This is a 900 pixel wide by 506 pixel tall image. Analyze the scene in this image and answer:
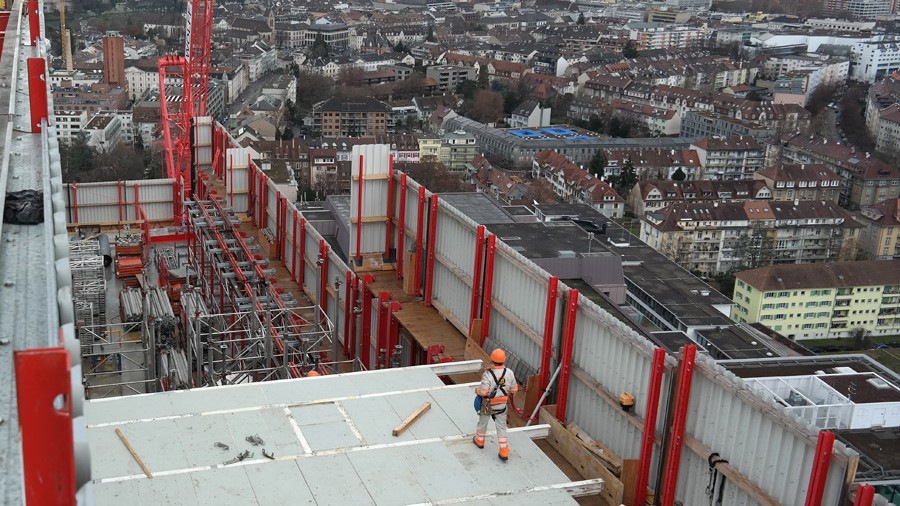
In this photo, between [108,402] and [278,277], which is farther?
[278,277]

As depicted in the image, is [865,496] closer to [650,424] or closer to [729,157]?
[650,424]

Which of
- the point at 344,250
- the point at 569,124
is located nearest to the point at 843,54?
the point at 569,124

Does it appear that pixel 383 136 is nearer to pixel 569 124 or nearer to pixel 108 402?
pixel 569 124

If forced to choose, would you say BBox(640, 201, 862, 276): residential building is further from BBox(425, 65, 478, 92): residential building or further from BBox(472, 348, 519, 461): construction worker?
BBox(472, 348, 519, 461): construction worker

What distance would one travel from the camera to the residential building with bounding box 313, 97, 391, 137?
57.5 m

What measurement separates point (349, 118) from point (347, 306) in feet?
157

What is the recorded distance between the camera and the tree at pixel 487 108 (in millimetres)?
64250

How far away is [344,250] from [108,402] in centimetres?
1425

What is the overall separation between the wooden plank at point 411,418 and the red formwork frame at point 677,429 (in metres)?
1.67

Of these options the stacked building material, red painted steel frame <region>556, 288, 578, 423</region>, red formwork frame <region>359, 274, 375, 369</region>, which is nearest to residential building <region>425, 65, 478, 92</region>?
the stacked building material

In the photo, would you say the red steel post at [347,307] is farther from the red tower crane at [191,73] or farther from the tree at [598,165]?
the tree at [598,165]

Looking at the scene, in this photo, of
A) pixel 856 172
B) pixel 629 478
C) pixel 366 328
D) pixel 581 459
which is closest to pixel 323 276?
pixel 366 328

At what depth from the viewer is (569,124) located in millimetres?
65500

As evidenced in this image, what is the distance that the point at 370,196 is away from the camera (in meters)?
10.8
